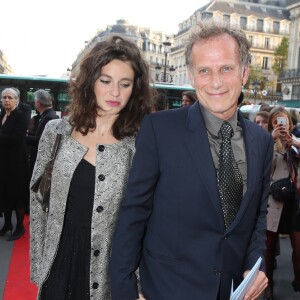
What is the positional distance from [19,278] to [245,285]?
339 cm

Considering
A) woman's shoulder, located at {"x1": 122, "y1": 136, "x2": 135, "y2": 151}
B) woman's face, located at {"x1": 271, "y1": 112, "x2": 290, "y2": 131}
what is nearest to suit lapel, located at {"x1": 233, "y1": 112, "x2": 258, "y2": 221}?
woman's shoulder, located at {"x1": 122, "y1": 136, "x2": 135, "y2": 151}

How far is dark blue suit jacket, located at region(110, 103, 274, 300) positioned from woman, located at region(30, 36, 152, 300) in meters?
0.31

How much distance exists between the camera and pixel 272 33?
75.9m

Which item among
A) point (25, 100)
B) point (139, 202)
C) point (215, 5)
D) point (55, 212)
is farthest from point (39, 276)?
point (215, 5)

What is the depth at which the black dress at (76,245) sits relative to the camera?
2.09m

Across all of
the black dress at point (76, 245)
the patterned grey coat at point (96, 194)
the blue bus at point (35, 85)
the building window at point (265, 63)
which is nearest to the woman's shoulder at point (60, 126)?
the patterned grey coat at point (96, 194)

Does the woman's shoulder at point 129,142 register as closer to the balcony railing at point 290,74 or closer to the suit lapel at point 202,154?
the suit lapel at point 202,154

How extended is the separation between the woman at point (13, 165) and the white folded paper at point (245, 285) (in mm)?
4534

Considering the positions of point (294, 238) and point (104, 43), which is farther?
point (294, 238)

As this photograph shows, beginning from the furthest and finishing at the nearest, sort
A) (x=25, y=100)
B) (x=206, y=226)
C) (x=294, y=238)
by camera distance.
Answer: (x=25, y=100) < (x=294, y=238) < (x=206, y=226)

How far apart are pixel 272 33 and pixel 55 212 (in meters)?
80.1

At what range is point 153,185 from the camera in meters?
1.75

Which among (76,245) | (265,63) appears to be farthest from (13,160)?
(265,63)

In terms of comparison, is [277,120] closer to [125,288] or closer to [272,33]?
[125,288]
